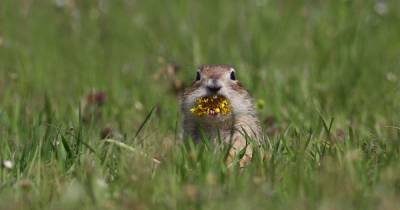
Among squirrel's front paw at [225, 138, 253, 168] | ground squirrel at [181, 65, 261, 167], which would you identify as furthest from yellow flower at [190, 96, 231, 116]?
squirrel's front paw at [225, 138, 253, 168]

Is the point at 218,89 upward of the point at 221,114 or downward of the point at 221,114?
upward

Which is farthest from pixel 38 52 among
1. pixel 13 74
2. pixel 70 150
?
pixel 70 150

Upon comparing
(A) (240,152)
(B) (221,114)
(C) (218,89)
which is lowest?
(A) (240,152)

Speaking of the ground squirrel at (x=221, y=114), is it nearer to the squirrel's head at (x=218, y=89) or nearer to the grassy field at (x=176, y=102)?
the squirrel's head at (x=218, y=89)

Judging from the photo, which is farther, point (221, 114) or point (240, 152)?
point (221, 114)

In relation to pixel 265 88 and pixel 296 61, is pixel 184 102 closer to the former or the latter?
pixel 265 88

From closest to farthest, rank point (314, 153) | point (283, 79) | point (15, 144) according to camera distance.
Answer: point (314, 153)
point (15, 144)
point (283, 79)

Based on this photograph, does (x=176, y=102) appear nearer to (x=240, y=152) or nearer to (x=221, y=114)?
(x=221, y=114)

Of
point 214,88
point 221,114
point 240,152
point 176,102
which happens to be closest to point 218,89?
point 214,88
